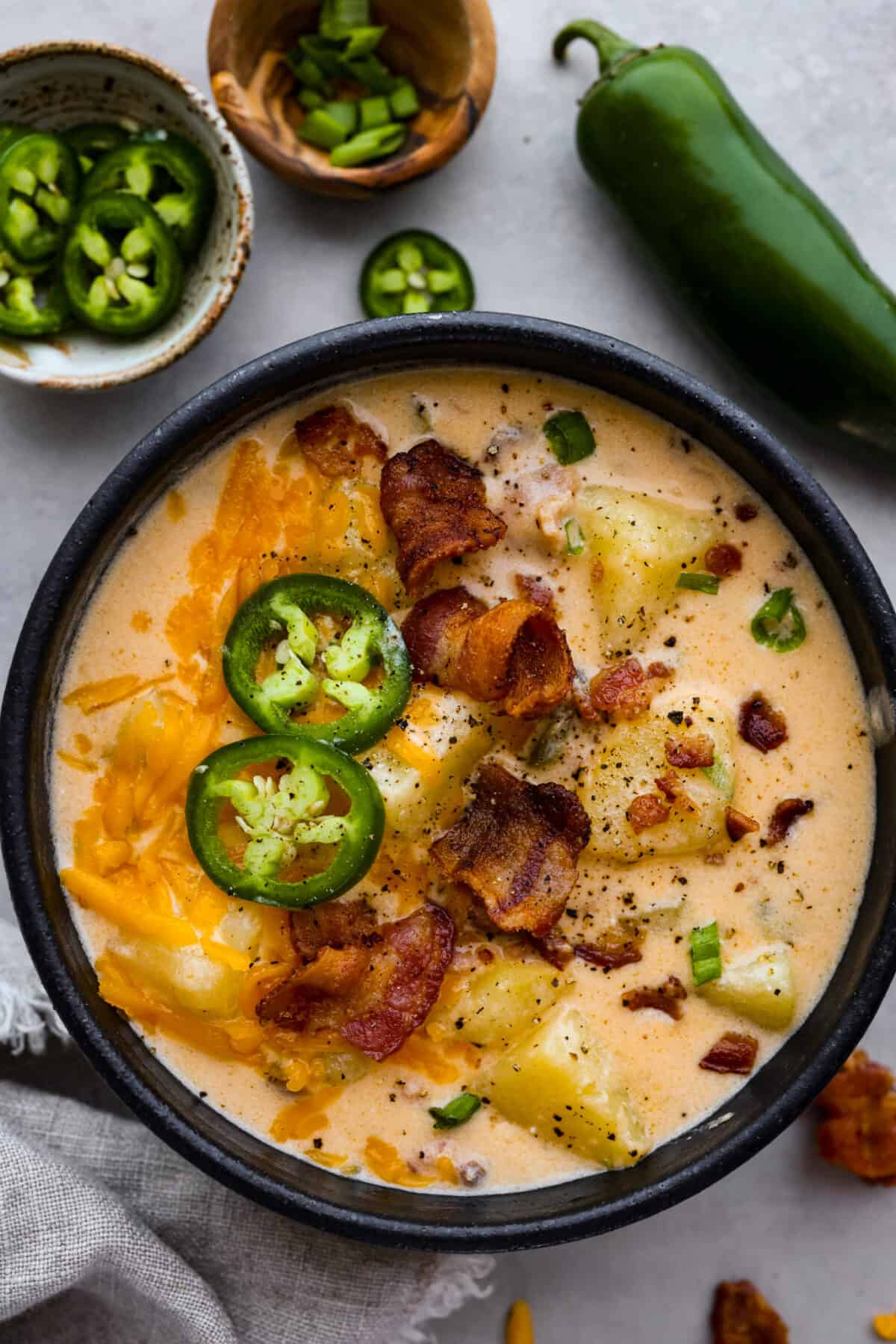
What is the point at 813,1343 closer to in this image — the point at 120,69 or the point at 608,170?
the point at 608,170

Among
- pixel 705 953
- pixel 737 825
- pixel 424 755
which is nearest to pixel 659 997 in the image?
pixel 705 953

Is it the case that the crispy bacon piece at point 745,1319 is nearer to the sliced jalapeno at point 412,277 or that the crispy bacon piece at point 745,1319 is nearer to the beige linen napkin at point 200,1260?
the beige linen napkin at point 200,1260

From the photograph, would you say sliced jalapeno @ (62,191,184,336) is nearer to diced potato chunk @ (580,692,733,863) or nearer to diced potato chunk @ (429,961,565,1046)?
diced potato chunk @ (580,692,733,863)

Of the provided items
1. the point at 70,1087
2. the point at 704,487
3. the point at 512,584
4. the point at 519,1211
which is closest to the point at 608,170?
the point at 704,487

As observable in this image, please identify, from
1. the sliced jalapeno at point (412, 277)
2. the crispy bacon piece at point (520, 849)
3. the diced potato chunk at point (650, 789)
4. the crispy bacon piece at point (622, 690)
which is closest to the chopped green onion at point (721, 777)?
the diced potato chunk at point (650, 789)

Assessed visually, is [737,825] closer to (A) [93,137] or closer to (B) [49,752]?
(B) [49,752]
